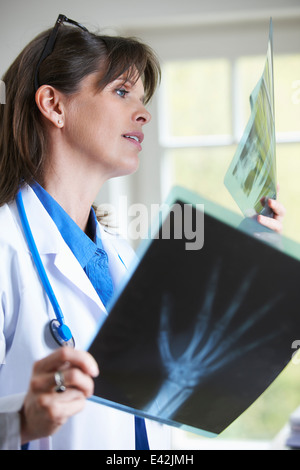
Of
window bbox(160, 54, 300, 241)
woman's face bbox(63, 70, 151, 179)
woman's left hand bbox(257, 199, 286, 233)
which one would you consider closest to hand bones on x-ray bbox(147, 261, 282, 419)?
woman's left hand bbox(257, 199, 286, 233)

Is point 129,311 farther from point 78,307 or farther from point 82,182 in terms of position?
point 82,182

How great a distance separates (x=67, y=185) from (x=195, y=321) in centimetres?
42

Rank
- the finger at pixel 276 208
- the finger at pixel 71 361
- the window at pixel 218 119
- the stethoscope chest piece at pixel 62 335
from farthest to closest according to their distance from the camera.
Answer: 1. the window at pixel 218 119
2. the finger at pixel 276 208
3. the stethoscope chest piece at pixel 62 335
4. the finger at pixel 71 361

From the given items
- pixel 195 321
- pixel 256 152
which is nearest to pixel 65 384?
pixel 195 321

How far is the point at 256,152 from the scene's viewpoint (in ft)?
1.80

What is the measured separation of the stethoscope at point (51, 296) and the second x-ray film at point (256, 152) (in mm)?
244

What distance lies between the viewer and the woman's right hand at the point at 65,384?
333 mm

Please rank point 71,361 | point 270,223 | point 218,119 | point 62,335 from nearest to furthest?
point 71,361, point 62,335, point 270,223, point 218,119

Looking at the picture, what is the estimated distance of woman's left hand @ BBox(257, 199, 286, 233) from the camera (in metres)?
0.62

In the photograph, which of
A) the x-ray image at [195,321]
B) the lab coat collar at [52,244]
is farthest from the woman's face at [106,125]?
the x-ray image at [195,321]

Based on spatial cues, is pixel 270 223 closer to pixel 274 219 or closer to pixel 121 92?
pixel 274 219

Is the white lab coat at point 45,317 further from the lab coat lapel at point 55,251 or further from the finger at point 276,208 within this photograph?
the finger at point 276,208

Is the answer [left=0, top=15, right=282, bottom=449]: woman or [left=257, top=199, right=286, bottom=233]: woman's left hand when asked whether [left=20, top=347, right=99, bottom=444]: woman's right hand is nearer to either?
[left=0, top=15, right=282, bottom=449]: woman

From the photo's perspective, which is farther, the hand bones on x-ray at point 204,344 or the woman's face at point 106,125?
the woman's face at point 106,125
